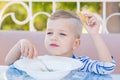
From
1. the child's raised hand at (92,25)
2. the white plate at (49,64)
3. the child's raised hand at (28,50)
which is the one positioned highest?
the child's raised hand at (92,25)

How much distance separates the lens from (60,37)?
148 cm

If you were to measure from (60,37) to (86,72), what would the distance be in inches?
6.9

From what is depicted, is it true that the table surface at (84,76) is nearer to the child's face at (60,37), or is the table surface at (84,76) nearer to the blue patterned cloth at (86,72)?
the blue patterned cloth at (86,72)

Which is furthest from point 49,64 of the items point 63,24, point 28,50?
point 63,24

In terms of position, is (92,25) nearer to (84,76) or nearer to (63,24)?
(63,24)

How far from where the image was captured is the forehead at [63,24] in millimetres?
1508

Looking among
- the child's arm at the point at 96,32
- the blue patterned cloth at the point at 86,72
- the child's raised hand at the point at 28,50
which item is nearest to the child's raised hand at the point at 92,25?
the child's arm at the point at 96,32

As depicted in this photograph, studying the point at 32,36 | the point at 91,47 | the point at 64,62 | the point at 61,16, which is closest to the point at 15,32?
the point at 32,36

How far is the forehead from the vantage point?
59.4 inches

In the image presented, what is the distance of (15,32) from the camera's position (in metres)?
2.15

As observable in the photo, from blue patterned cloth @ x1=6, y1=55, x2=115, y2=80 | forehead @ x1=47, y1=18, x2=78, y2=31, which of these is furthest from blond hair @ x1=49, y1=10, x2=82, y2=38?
blue patterned cloth @ x1=6, y1=55, x2=115, y2=80

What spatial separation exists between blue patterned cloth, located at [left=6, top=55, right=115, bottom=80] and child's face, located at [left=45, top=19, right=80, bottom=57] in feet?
0.31

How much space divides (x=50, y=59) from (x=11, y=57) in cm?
27

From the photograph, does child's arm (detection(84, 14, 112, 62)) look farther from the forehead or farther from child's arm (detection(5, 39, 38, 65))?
child's arm (detection(5, 39, 38, 65))
